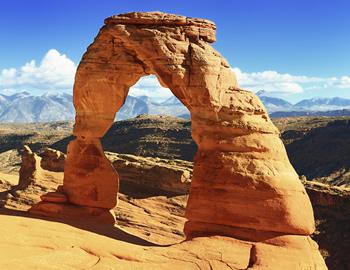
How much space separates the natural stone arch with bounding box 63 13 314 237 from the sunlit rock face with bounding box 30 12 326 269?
0.03 metres

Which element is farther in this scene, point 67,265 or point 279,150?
point 279,150

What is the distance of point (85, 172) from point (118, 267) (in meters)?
6.85

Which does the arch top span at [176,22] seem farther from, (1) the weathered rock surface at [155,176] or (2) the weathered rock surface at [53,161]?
(2) the weathered rock surface at [53,161]

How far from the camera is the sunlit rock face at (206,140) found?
13289 millimetres

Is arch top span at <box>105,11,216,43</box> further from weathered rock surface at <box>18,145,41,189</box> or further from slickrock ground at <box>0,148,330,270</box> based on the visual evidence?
weathered rock surface at <box>18,145,41,189</box>

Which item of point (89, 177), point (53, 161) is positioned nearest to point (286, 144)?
point (53, 161)

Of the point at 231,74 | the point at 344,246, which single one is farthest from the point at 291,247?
the point at 344,246

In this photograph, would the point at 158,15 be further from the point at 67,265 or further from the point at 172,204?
the point at 172,204

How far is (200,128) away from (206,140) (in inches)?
17.4

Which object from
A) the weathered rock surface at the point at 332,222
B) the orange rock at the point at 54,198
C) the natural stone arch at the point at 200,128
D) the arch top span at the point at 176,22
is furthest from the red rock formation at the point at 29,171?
the weathered rock surface at the point at 332,222

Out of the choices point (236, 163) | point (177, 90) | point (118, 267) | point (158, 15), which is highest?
point (158, 15)

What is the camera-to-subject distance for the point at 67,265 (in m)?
10.5

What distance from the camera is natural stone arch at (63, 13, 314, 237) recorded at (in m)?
13.5

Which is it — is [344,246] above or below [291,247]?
below
